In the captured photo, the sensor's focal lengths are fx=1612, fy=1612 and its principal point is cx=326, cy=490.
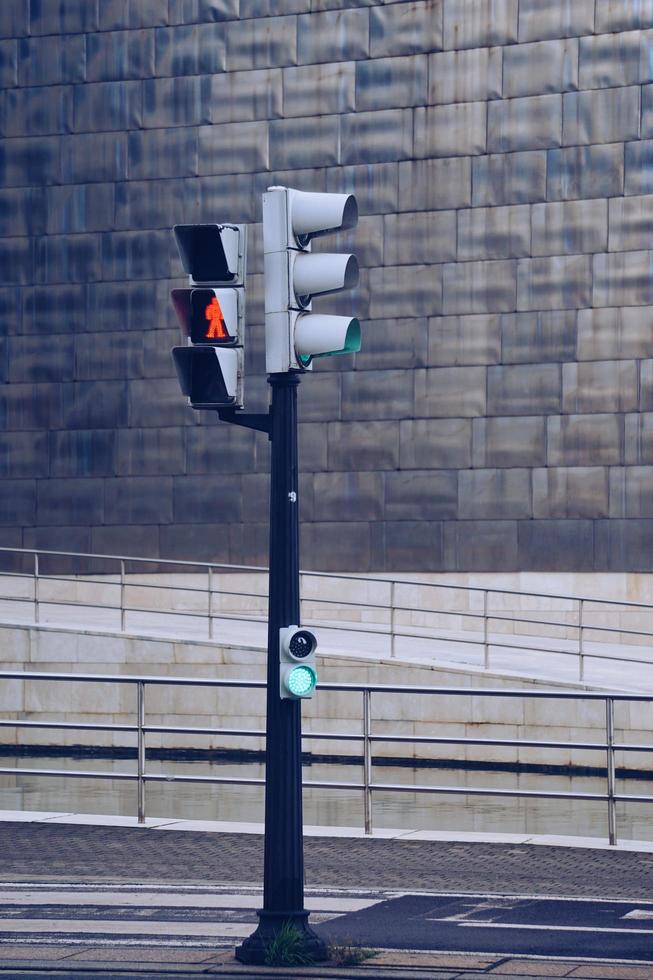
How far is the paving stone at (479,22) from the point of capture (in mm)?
29062

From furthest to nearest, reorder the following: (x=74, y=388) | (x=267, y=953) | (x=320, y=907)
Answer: (x=74, y=388)
(x=320, y=907)
(x=267, y=953)

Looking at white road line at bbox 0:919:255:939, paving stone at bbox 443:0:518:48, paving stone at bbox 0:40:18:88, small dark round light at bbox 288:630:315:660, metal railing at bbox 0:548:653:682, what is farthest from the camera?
paving stone at bbox 0:40:18:88

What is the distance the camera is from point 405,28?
97.4 ft

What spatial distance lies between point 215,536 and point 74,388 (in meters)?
4.09

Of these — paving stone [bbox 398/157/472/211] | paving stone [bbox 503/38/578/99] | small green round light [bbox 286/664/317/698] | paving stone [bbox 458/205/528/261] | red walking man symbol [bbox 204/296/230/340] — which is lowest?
small green round light [bbox 286/664/317/698]

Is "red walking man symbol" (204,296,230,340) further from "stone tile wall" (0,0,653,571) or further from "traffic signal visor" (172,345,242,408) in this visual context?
"stone tile wall" (0,0,653,571)

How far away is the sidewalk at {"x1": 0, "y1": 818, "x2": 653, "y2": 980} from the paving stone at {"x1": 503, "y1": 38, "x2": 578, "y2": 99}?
1895cm

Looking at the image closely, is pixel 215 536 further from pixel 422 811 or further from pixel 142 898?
pixel 142 898

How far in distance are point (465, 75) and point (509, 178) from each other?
2.08 metres

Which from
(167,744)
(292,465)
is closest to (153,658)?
(167,744)

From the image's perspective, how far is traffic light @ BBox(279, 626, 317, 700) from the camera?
341 inches

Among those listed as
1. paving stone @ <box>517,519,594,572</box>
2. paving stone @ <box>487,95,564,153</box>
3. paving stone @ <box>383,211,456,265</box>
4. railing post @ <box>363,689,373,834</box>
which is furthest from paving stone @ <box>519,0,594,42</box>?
railing post @ <box>363,689,373,834</box>

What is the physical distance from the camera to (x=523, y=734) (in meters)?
20.5

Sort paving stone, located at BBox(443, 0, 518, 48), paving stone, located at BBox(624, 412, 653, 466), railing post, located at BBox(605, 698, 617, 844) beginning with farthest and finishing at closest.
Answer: paving stone, located at BBox(443, 0, 518, 48) → paving stone, located at BBox(624, 412, 653, 466) → railing post, located at BBox(605, 698, 617, 844)
